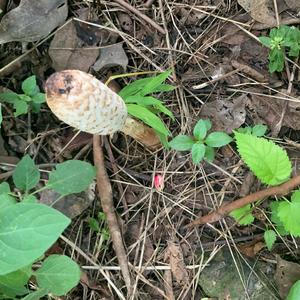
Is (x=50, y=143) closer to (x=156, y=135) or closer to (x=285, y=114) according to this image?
(x=156, y=135)

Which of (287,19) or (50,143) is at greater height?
(287,19)

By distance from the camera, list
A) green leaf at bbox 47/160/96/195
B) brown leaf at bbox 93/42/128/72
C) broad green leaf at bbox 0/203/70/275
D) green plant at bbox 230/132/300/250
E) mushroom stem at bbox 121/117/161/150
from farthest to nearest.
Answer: brown leaf at bbox 93/42/128/72, mushroom stem at bbox 121/117/161/150, green leaf at bbox 47/160/96/195, green plant at bbox 230/132/300/250, broad green leaf at bbox 0/203/70/275

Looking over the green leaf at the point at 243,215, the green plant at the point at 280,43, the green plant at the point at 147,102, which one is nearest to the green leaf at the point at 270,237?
Result: the green leaf at the point at 243,215

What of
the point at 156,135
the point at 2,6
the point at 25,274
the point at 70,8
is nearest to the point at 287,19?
the point at 156,135

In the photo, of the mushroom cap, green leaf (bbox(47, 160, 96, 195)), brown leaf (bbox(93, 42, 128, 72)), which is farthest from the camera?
brown leaf (bbox(93, 42, 128, 72))

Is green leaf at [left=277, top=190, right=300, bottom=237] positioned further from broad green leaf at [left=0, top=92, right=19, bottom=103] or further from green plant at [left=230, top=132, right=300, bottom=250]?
broad green leaf at [left=0, top=92, right=19, bottom=103]

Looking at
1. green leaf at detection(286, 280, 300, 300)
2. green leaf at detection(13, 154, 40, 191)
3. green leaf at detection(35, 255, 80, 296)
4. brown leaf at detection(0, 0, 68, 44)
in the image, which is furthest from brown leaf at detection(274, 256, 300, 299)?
brown leaf at detection(0, 0, 68, 44)

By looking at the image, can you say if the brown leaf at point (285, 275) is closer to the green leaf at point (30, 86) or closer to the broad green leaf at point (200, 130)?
the broad green leaf at point (200, 130)
